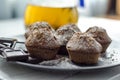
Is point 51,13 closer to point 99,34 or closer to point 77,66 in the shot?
point 99,34

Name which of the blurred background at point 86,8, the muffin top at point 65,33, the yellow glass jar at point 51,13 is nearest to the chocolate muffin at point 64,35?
the muffin top at point 65,33

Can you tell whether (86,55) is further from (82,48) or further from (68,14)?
(68,14)

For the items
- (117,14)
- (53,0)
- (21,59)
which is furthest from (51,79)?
(117,14)

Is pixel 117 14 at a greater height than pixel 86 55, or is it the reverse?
pixel 86 55

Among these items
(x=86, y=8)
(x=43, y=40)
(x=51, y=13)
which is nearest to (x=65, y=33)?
(x=43, y=40)

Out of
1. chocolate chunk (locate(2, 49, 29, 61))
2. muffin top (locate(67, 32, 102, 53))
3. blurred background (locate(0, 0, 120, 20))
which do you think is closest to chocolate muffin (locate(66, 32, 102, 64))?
muffin top (locate(67, 32, 102, 53))

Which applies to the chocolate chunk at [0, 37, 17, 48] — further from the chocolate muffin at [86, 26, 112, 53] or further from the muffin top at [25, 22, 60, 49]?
the chocolate muffin at [86, 26, 112, 53]
